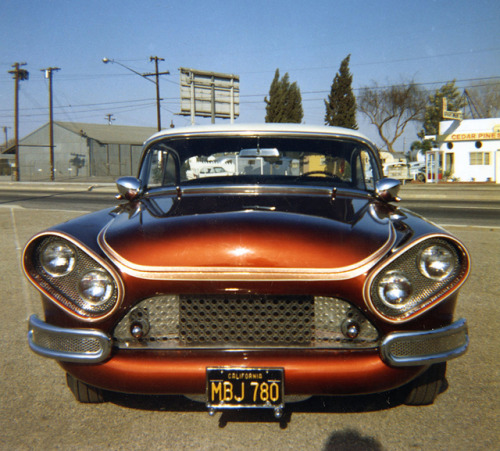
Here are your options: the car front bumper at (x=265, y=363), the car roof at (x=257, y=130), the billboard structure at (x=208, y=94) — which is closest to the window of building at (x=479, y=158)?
the billboard structure at (x=208, y=94)

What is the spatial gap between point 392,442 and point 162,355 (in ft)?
3.58

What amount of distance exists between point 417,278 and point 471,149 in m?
35.7

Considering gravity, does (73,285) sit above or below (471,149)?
below

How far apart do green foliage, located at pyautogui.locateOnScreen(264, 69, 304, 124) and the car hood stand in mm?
38504

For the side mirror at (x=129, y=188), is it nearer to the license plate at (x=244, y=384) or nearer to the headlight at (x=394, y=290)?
the license plate at (x=244, y=384)

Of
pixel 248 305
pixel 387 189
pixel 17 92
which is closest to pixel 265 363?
pixel 248 305

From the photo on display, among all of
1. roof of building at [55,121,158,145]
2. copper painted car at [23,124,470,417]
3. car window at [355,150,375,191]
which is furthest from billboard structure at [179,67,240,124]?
roof of building at [55,121,158,145]

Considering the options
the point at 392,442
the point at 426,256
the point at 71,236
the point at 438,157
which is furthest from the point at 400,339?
the point at 438,157

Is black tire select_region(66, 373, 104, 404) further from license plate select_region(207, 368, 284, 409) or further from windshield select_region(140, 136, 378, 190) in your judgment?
windshield select_region(140, 136, 378, 190)

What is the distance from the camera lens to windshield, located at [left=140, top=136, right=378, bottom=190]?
3514mm

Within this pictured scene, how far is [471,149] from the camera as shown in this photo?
3472 cm

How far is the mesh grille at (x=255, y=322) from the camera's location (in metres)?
2.22

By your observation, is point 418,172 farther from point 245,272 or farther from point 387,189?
point 245,272

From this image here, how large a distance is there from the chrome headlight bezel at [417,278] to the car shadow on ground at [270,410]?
604mm
